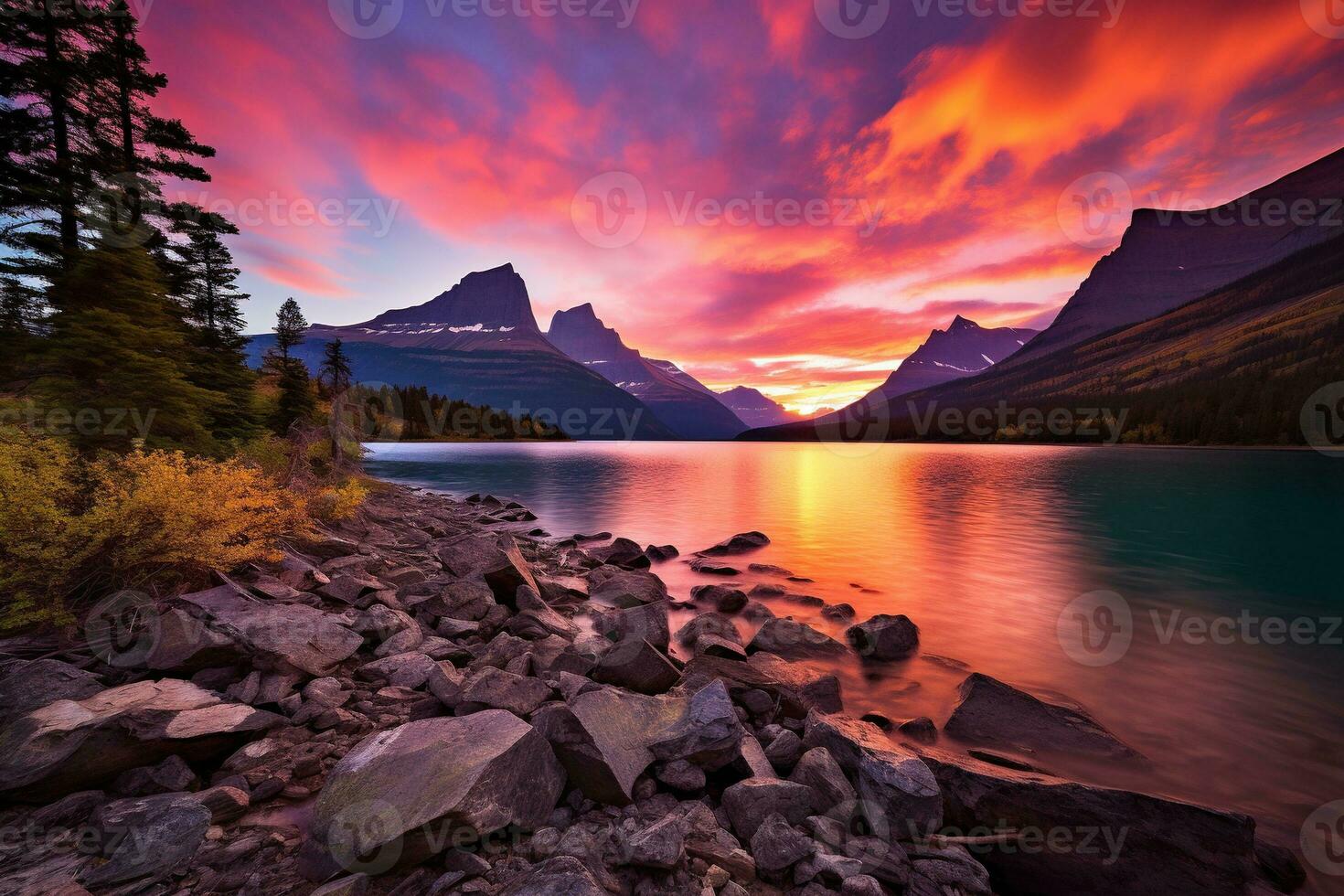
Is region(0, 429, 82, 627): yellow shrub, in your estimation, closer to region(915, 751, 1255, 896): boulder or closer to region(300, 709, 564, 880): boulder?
region(300, 709, 564, 880): boulder

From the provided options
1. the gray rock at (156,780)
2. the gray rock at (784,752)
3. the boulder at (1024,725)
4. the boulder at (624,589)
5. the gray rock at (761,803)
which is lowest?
the boulder at (1024,725)

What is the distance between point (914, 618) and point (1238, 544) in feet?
92.4

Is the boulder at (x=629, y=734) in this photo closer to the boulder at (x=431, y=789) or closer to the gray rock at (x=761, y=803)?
the boulder at (x=431, y=789)

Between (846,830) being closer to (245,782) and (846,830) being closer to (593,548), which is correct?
(245,782)

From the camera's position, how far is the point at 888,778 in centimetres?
628

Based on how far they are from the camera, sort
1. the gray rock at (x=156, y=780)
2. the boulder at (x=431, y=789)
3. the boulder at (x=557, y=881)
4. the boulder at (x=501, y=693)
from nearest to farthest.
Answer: the boulder at (x=557, y=881) → the boulder at (x=431, y=789) → the gray rock at (x=156, y=780) → the boulder at (x=501, y=693)

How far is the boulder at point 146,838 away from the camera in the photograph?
4.25 metres

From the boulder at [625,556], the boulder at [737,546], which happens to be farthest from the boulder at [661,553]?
the boulder at [625,556]

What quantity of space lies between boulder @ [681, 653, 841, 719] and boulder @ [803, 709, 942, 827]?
61.0 inches

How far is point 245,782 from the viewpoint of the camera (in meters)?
5.56

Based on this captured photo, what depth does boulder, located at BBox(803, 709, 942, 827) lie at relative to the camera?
608 cm

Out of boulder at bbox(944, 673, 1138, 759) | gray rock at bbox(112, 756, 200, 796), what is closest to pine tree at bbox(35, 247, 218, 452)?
gray rock at bbox(112, 756, 200, 796)

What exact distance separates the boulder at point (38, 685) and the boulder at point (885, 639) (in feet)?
48.4

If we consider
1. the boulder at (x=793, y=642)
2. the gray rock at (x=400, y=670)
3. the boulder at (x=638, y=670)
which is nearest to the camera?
the gray rock at (x=400, y=670)
